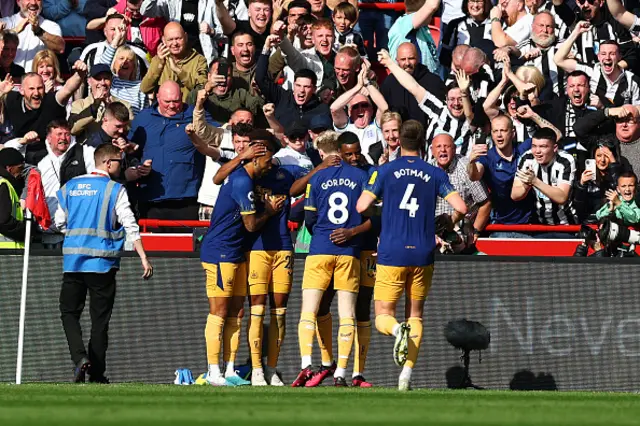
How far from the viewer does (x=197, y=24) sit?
18062mm

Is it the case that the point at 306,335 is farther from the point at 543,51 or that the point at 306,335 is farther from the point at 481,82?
the point at 543,51

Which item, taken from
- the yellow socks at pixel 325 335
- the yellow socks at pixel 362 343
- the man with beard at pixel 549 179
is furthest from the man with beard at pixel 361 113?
the yellow socks at pixel 362 343

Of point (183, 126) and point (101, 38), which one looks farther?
point (101, 38)

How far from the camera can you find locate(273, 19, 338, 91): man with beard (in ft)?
55.2

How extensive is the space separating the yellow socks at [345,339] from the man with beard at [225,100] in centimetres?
443

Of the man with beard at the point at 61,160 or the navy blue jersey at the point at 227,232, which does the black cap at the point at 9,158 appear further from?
the navy blue jersey at the point at 227,232

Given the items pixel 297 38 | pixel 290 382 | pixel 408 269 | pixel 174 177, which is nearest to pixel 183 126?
pixel 174 177

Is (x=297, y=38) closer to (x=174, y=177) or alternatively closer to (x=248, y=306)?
(x=174, y=177)

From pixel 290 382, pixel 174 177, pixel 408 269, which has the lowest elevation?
pixel 290 382

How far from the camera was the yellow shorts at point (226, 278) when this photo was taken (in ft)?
43.0

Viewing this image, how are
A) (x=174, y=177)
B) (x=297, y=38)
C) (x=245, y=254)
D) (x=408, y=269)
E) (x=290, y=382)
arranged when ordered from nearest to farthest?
(x=408, y=269)
(x=245, y=254)
(x=290, y=382)
(x=174, y=177)
(x=297, y=38)

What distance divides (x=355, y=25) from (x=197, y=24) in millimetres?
2145

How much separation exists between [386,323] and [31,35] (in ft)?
27.2

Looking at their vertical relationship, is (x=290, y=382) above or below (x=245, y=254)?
below
